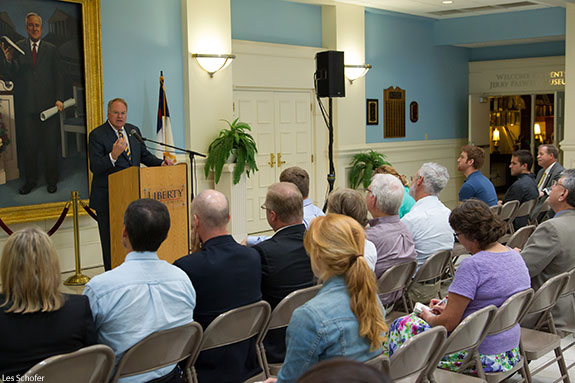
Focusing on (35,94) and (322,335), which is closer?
(322,335)

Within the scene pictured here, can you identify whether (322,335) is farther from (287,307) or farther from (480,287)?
(480,287)

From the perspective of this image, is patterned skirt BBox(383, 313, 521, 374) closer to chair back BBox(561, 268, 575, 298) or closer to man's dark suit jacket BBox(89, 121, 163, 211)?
chair back BBox(561, 268, 575, 298)

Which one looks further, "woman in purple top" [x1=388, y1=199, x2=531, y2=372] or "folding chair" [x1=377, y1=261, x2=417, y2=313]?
"folding chair" [x1=377, y1=261, x2=417, y2=313]

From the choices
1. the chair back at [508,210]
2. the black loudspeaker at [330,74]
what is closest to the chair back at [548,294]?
the chair back at [508,210]

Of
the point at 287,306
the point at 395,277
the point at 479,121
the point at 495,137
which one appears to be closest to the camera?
the point at 287,306

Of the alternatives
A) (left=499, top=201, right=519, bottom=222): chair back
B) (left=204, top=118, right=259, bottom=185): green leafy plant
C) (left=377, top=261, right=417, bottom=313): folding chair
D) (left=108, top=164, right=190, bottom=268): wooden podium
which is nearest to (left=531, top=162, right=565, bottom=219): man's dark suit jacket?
(left=499, top=201, right=519, bottom=222): chair back

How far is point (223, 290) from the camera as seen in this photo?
3.18m

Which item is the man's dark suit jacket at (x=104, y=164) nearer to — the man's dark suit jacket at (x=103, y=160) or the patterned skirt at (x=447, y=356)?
the man's dark suit jacket at (x=103, y=160)

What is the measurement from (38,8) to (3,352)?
17.8 ft

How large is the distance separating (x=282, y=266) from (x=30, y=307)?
1.43 metres

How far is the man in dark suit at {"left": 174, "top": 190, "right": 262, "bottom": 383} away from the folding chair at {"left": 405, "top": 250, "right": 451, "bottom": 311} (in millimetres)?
1365

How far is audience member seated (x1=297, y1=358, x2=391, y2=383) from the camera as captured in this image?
89 centimetres

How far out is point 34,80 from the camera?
22.9 ft

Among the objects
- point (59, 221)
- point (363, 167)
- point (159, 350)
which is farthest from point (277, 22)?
point (159, 350)
